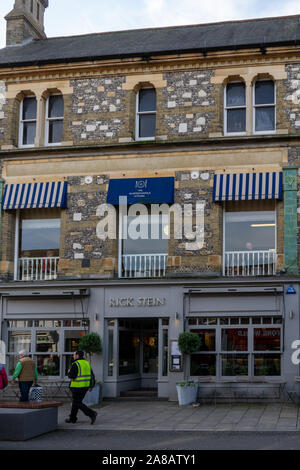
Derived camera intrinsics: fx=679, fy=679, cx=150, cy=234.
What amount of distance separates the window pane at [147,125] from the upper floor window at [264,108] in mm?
3393

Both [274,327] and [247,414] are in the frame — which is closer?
[247,414]

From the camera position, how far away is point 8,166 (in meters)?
23.2

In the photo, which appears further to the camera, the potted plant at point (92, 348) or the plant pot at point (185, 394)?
Answer: the potted plant at point (92, 348)

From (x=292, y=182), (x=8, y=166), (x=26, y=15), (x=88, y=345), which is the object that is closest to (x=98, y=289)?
(x=88, y=345)

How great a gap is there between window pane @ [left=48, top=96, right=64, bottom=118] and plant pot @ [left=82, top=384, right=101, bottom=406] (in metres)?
9.33

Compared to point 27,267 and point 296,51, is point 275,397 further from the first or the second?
point 296,51

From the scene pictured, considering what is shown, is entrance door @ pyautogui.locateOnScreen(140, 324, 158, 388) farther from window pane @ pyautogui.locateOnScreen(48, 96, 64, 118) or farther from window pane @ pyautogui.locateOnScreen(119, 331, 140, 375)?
window pane @ pyautogui.locateOnScreen(48, 96, 64, 118)

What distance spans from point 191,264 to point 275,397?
15.4ft

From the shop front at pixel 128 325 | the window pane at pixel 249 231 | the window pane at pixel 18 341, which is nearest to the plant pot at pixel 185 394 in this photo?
the shop front at pixel 128 325

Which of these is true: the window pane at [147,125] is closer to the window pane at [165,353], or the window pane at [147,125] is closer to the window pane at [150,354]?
the window pane at [165,353]

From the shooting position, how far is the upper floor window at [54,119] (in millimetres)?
23328

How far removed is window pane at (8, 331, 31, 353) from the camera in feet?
73.1

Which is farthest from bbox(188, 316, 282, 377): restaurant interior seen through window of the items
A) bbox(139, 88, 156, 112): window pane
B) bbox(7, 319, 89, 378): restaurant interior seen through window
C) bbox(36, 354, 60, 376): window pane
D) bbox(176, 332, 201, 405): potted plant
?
bbox(139, 88, 156, 112): window pane

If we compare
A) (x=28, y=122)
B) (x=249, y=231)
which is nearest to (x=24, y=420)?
(x=249, y=231)
